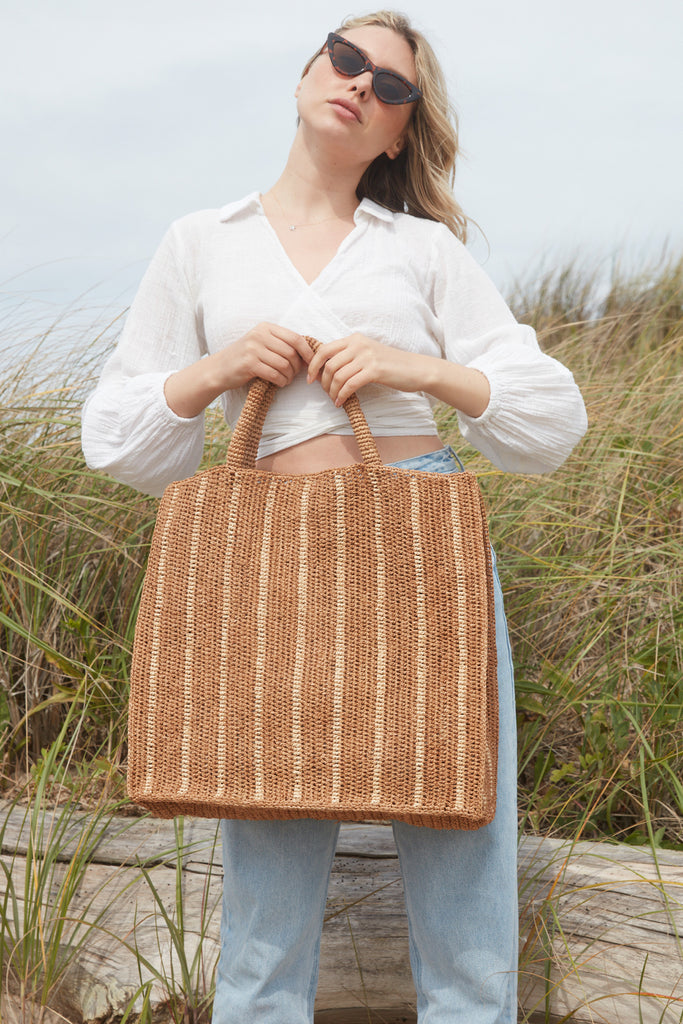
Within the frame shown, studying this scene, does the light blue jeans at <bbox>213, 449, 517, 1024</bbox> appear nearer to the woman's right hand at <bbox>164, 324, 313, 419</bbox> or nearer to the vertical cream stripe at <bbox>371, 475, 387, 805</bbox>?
the vertical cream stripe at <bbox>371, 475, 387, 805</bbox>

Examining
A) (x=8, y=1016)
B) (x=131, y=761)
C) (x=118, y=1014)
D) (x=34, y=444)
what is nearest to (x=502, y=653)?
(x=131, y=761)

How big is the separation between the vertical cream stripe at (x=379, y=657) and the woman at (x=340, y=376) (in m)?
0.21

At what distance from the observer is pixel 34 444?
265cm

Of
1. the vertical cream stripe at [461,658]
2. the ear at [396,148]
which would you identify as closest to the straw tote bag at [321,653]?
the vertical cream stripe at [461,658]

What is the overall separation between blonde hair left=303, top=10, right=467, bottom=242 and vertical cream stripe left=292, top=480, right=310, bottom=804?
824 mm

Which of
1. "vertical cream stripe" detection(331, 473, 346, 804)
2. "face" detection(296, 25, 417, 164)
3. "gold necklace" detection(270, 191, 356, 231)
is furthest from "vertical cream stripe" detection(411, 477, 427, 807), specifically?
"face" detection(296, 25, 417, 164)

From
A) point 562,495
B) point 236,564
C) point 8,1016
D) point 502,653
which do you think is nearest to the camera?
point 236,564

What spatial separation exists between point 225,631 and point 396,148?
3.62ft

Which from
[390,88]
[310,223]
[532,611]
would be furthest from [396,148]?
[532,611]

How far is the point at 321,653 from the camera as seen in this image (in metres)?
1.30

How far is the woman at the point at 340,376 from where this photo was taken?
1388 mm

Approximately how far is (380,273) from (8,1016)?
1821 millimetres

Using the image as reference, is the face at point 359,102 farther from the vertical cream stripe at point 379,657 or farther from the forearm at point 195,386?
the vertical cream stripe at point 379,657

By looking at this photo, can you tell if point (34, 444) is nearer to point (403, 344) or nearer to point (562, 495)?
Answer: point (403, 344)
